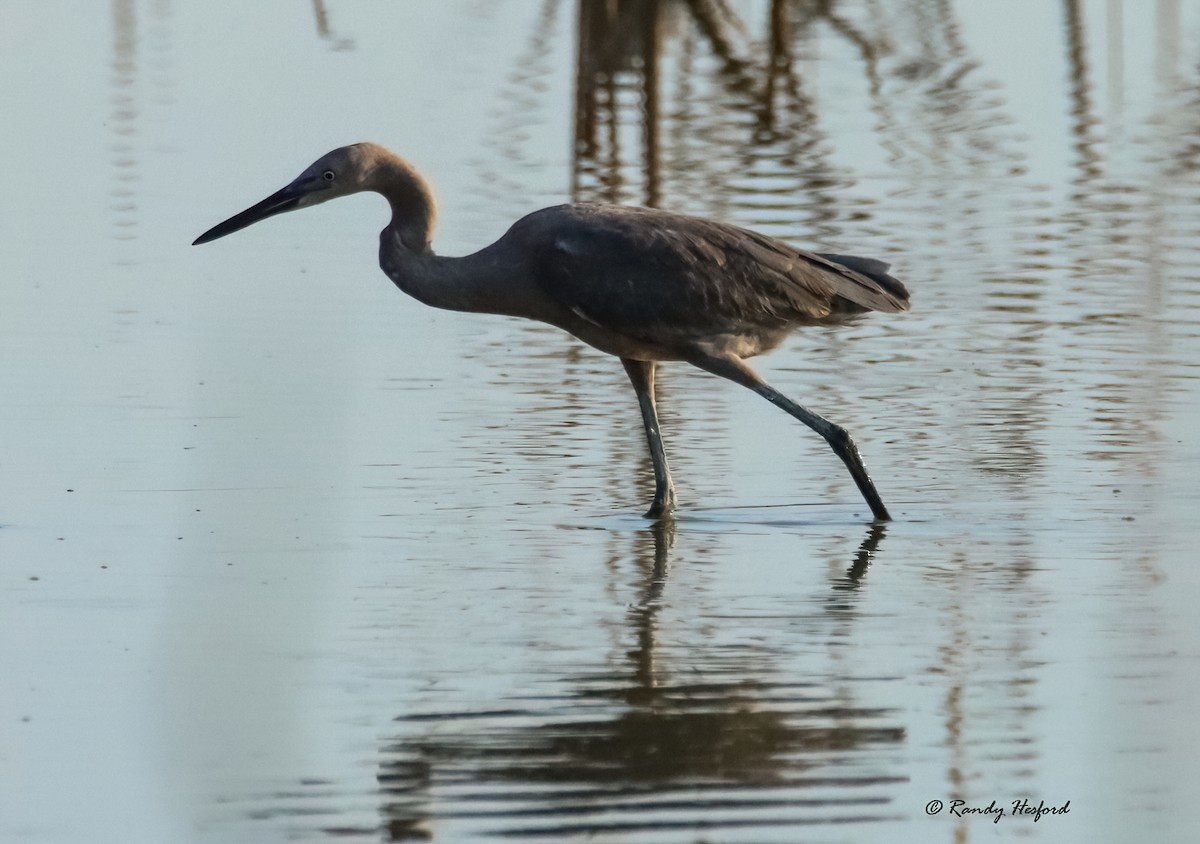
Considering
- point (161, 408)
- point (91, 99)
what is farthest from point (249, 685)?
point (91, 99)

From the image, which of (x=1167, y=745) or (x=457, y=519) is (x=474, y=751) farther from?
(x=457, y=519)

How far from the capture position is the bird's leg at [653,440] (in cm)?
848

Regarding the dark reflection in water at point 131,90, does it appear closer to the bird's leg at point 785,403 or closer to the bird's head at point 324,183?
the bird's head at point 324,183

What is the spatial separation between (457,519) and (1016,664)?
2525 millimetres

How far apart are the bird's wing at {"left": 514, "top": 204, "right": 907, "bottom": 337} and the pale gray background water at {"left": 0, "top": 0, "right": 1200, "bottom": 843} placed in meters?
0.72

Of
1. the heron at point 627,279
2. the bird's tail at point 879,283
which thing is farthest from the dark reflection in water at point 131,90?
the bird's tail at point 879,283

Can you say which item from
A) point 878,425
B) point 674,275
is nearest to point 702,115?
point 878,425

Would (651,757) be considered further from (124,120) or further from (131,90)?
(131,90)

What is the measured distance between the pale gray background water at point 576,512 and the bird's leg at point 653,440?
0.11m

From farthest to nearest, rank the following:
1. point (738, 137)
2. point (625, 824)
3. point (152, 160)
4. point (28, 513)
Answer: point (738, 137)
point (152, 160)
point (28, 513)
point (625, 824)

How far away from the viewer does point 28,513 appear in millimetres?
8203

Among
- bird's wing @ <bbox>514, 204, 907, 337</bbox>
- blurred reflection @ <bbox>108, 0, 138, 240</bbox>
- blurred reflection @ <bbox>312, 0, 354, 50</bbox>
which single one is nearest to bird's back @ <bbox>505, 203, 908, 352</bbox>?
bird's wing @ <bbox>514, 204, 907, 337</bbox>

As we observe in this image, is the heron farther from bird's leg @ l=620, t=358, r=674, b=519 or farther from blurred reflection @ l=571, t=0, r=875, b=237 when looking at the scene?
blurred reflection @ l=571, t=0, r=875, b=237

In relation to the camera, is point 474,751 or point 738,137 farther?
point 738,137
